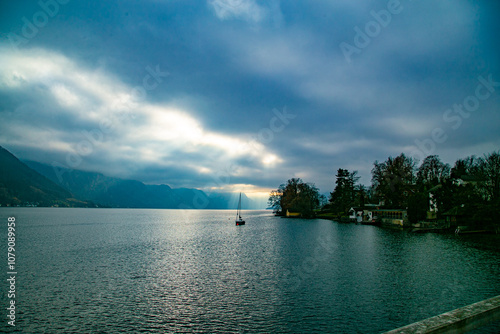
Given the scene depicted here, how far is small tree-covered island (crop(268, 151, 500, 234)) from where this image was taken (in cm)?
Answer: 6756

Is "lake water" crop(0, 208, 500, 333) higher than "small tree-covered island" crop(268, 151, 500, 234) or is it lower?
lower

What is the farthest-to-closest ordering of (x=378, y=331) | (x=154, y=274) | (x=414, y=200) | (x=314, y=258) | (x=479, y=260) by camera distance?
(x=414, y=200), (x=314, y=258), (x=479, y=260), (x=154, y=274), (x=378, y=331)

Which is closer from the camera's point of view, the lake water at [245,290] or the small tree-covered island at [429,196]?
the lake water at [245,290]

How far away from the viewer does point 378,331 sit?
1620cm

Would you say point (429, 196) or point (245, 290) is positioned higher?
point (429, 196)

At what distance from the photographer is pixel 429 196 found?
98.3 meters

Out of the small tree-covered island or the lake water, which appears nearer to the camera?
the lake water

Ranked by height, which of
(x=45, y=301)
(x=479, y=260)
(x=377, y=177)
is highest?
(x=377, y=177)

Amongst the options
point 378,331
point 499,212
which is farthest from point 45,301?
point 499,212

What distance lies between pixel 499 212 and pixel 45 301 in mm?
82460

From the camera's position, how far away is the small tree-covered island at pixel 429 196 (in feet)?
222

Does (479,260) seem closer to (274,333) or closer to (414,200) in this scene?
(274,333)

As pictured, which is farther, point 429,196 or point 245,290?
point 429,196

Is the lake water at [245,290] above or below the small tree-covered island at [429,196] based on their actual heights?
below
